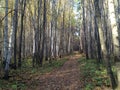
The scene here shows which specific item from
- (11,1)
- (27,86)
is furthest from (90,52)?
(27,86)

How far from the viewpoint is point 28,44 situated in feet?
162

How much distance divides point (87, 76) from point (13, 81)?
4339mm

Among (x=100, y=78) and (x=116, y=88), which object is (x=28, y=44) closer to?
(x=100, y=78)

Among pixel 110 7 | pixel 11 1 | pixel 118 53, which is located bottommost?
pixel 118 53

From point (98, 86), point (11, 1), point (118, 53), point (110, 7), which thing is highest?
point (11, 1)

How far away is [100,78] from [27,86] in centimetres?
403

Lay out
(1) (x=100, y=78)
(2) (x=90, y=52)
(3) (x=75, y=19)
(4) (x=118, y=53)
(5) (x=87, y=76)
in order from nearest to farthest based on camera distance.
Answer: (4) (x=118, y=53), (1) (x=100, y=78), (5) (x=87, y=76), (2) (x=90, y=52), (3) (x=75, y=19)

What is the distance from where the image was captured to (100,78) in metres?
12.5

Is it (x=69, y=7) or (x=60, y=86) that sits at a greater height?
(x=69, y=7)

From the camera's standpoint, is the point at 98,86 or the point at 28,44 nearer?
the point at 98,86

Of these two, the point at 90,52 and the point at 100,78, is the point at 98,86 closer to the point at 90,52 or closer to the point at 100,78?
the point at 100,78

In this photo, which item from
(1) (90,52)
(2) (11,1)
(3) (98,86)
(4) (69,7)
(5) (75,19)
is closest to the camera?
(3) (98,86)

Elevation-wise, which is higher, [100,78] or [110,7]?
[110,7]

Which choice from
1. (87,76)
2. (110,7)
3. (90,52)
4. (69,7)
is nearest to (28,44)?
(69,7)
